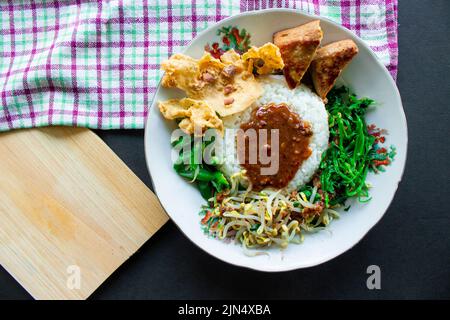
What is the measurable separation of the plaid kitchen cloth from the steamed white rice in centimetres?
53

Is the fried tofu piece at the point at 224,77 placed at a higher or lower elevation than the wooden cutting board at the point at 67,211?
higher

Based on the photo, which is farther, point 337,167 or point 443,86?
point 443,86

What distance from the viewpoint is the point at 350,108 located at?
8.54ft

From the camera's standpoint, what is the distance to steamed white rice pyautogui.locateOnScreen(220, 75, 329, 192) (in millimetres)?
2598

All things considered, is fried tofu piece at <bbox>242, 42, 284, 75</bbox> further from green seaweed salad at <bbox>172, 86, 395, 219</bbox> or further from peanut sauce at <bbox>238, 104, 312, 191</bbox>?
green seaweed salad at <bbox>172, 86, 395, 219</bbox>

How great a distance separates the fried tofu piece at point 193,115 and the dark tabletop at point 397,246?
1.43 ft

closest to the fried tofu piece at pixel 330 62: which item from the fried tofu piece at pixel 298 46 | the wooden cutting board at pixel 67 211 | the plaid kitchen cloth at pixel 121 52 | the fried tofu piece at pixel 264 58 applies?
the fried tofu piece at pixel 298 46

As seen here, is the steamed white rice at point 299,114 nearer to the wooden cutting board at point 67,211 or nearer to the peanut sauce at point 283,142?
the peanut sauce at point 283,142

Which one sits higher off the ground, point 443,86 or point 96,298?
point 443,86

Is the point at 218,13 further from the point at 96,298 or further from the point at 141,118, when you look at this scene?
the point at 96,298

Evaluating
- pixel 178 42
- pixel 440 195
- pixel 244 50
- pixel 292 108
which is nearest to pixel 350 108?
pixel 292 108

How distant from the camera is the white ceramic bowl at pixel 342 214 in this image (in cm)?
250
